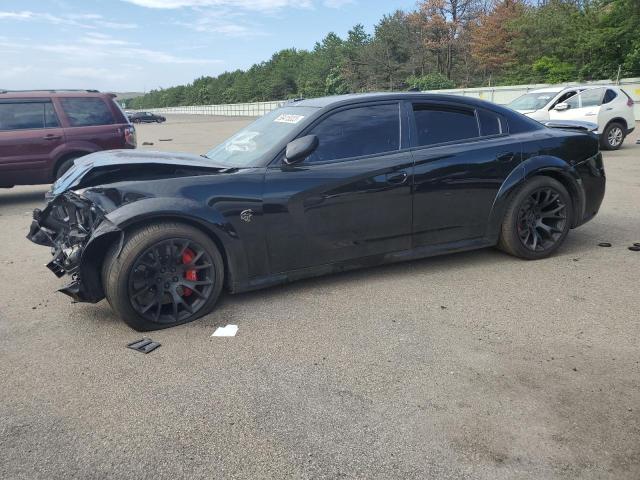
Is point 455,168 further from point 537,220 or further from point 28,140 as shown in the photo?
point 28,140

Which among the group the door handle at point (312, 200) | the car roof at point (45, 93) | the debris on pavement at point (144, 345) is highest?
the car roof at point (45, 93)

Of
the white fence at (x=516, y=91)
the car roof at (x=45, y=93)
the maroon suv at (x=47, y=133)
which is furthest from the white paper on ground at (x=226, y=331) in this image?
the white fence at (x=516, y=91)

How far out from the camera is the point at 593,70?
32219 millimetres

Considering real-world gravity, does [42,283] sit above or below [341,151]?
below

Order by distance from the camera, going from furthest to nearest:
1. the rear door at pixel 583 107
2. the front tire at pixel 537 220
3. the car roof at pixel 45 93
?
the rear door at pixel 583 107 < the car roof at pixel 45 93 < the front tire at pixel 537 220

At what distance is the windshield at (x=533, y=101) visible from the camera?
552 inches

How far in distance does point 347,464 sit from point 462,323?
67.7 inches

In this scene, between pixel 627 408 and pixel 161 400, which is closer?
pixel 627 408

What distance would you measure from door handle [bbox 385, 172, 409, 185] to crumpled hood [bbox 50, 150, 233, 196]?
51.3 inches

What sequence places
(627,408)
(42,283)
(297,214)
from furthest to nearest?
(42,283), (297,214), (627,408)

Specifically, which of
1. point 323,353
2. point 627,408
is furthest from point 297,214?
point 627,408

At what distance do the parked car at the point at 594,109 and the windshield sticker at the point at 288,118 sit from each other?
1047 cm

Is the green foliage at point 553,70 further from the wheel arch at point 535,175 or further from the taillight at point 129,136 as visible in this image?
the wheel arch at point 535,175

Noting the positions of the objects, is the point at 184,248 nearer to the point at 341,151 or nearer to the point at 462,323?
the point at 341,151
